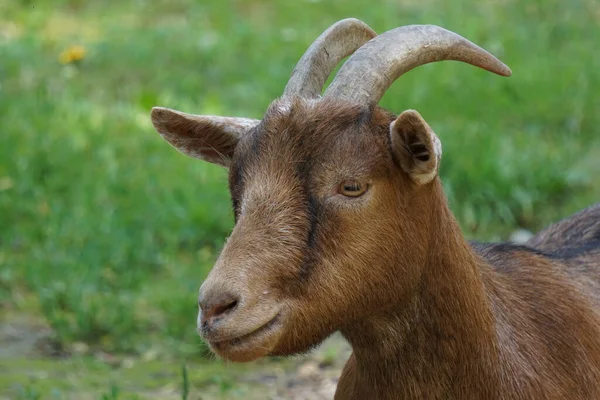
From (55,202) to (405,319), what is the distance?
456cm

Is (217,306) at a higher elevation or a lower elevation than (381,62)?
lower

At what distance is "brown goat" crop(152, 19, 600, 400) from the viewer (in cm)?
372

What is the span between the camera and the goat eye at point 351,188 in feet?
12.5

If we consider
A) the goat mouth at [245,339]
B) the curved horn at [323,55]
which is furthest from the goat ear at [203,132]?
the goat mouth at [245,339]

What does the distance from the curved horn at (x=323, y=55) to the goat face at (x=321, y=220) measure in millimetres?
293

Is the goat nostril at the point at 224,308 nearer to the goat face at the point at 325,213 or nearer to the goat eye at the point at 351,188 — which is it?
the goat face at the point at 325,213

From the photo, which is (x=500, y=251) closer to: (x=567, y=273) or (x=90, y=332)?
(x=567, y=273)

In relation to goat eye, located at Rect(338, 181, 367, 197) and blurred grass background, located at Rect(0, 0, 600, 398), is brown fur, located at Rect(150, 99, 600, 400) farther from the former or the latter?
blurred grass background, located at Rect(0, 0, 600, 398)

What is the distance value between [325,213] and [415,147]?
1.15 ft

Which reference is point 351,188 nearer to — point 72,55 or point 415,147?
point 415,147

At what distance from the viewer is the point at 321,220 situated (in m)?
3.80

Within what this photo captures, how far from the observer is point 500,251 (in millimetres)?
4727

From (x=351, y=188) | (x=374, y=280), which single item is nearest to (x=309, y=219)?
(x=351, y=188)

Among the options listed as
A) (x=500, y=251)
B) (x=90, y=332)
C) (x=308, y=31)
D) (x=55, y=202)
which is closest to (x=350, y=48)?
(x=500, y=251)
